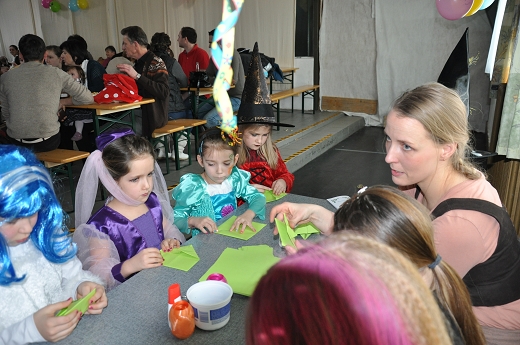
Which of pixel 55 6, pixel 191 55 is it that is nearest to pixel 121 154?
pixel 191 55

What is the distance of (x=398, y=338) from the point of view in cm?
45

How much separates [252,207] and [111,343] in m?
1.10

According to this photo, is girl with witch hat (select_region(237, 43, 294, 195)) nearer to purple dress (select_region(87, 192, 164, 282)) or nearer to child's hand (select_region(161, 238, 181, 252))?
purple dress (select_region(87, 192, 164, 282))

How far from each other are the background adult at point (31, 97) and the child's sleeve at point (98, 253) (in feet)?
8.83

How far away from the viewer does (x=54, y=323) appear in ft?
3.69

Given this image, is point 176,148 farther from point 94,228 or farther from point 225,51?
point 94,228

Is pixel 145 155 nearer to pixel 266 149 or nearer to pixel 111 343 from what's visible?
pixel 111 343

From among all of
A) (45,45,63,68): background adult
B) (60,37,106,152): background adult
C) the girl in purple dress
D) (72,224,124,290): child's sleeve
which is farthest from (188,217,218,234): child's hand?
(45,45,63,68): background adult

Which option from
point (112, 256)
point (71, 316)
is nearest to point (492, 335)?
point (71, 316)

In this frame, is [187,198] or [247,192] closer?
[187,198]

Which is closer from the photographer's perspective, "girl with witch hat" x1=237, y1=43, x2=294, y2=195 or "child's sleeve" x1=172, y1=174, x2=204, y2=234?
"child's sleeve" x1=172, y1=174, x2=204, y2=234

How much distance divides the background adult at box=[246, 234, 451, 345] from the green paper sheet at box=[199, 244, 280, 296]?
884 millimetres

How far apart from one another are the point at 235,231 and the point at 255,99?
1.21m

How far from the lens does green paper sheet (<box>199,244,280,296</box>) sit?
55.2 inches
